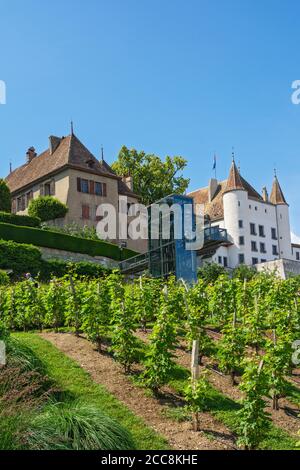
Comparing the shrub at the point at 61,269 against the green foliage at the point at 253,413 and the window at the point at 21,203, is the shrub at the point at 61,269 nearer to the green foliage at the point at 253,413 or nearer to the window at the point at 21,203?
the window at the point at 21,203

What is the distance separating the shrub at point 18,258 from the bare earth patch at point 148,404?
17.5 meters

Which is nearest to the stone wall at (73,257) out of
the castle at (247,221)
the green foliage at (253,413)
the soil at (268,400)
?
the castle at (247,221)

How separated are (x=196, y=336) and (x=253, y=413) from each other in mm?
3212

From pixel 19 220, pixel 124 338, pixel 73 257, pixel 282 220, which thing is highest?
→ pixel 282 220

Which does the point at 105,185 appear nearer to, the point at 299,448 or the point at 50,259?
the point at 50,259

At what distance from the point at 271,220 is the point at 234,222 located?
17.9 feet

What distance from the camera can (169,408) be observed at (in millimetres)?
9977

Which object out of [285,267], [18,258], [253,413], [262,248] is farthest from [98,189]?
[253,413]

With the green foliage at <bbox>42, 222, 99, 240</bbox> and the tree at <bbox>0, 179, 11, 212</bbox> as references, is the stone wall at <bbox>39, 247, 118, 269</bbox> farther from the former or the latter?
the tree at <bbox>0, 179, 11, 212</bbox>

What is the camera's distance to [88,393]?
1008cm

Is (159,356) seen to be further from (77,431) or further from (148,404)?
(77,431)

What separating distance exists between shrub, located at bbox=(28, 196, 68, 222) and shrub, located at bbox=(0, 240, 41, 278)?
10891 millimetres

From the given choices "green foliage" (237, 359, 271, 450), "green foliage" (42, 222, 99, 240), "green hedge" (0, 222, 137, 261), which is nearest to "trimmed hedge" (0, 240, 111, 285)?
"green hedge" (0, 222, 137, 261)
